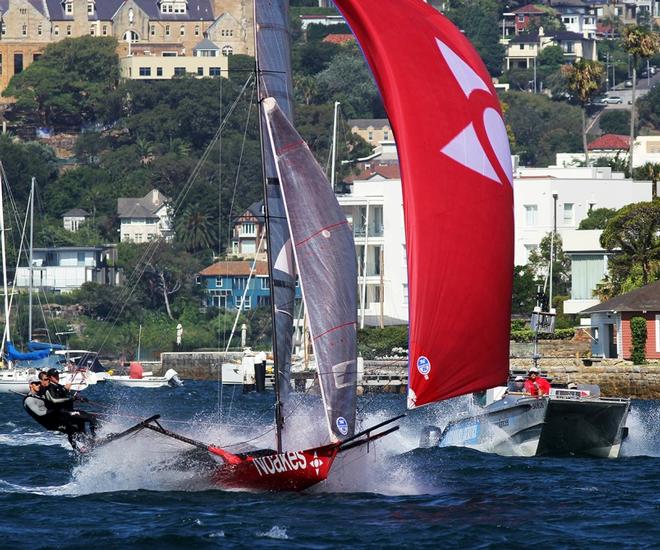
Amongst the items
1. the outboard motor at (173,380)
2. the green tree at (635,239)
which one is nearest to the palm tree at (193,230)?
the outboard motor at (173,380)

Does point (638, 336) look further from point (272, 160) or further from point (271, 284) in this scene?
point (272, 160)

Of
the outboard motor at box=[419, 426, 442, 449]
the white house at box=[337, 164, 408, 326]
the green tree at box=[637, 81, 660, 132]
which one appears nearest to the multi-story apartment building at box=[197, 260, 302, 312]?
the white house at box=[337, 164, 408, 326]

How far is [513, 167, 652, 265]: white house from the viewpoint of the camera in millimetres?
76438

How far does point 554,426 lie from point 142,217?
10351cm

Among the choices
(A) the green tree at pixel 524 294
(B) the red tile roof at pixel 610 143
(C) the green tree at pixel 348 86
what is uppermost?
(C) the green tree at pixel 348 86

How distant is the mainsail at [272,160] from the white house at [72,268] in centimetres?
9383

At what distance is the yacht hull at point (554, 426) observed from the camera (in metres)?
28.0

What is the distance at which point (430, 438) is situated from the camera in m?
31.1

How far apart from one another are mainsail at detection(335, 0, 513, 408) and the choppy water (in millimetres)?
1491

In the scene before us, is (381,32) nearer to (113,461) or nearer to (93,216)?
(113,461)

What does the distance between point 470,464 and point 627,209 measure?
105 ft

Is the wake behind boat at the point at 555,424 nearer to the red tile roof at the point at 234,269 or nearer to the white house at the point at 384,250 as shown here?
the white house at the point at 384,250

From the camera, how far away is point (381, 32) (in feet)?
73.5

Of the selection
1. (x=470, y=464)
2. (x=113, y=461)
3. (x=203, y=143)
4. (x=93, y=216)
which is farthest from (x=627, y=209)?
(x=203, y=143)
